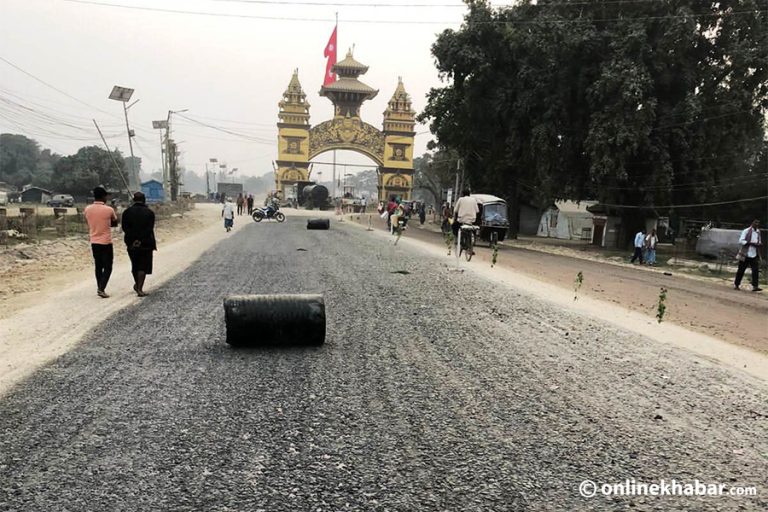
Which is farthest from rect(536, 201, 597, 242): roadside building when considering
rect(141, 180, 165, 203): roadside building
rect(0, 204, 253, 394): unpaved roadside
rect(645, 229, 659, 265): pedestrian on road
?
rect(0, 204, 253, 394): unpaved roadside

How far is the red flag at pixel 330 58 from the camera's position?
244 ft

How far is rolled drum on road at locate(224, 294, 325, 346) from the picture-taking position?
5816 millimetres

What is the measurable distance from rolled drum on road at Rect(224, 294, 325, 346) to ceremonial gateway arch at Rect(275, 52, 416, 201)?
63.3 metres

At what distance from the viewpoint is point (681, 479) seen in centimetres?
346

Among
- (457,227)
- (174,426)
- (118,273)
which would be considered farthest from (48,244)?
(174,426)

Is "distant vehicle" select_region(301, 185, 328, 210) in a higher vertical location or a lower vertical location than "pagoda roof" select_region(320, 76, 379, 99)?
lower

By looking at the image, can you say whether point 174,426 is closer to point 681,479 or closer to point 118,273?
point 681,479

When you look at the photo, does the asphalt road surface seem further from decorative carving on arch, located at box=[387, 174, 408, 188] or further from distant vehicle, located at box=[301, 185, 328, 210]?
decorative carving on arch, located at box=[387, 174, 408, 188]

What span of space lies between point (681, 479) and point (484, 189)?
1398 inches

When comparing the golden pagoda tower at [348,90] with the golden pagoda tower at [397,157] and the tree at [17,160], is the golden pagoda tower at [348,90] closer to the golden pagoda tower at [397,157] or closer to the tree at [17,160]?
the golden pagoda tower at [397,157]

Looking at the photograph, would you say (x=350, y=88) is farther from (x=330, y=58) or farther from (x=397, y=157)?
(x=397, y=157)

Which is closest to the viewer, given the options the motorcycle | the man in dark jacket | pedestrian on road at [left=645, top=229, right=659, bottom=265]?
the man in dark jacket

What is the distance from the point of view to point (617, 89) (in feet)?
76.7

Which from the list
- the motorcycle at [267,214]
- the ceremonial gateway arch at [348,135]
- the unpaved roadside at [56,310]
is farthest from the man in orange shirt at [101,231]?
the ceremonial gateway arch at [348,135]
